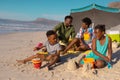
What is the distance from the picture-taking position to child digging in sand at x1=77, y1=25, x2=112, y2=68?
5.56 meters

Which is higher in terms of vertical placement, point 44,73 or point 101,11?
point 101,11

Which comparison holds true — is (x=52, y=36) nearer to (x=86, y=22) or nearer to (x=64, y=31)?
(x=86, y=22)

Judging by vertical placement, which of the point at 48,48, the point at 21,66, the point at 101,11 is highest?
the point at 101,11

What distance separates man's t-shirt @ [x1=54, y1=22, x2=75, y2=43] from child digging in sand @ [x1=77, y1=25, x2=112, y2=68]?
192 centimetres

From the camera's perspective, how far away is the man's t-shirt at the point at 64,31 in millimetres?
7594

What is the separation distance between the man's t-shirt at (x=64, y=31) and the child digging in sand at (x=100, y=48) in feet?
6.29

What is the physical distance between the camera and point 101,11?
11.4 metres

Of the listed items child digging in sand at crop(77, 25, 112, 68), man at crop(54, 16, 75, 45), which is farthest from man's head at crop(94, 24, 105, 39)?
man at crop(54, 16, 75, 45)

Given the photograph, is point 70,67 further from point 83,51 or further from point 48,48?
point 83,51

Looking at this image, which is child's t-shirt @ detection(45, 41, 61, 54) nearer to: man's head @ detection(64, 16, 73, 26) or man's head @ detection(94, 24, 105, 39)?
man's head @ detection(94, 24, 105, 39)

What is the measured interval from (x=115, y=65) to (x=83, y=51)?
1.83m

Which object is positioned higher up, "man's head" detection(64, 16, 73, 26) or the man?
"man's head" detection(64, 16, 73, 26)

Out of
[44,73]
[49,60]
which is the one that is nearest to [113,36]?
[49,60]

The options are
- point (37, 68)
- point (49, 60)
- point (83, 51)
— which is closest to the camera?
point (37, 68)
